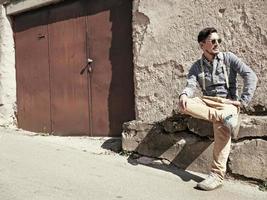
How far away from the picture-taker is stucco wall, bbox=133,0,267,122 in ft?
16.5

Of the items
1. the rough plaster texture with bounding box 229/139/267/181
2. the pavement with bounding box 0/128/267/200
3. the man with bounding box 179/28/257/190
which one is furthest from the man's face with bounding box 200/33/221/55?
the pavement with bounding box 0/128/267/200

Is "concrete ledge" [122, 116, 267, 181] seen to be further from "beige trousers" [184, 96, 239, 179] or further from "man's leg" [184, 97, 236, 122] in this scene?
"man's leg" [184, 97, 236, 122]

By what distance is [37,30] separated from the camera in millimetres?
7699

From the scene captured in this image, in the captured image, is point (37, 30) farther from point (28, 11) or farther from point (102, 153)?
point (102, 153)

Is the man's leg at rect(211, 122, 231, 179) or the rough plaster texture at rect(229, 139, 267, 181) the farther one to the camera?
the rough plaster texture at rect(229, 139, 267, 181)

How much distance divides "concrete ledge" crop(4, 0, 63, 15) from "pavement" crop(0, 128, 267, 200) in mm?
2185

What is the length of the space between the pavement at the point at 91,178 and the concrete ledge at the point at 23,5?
218 centimetres

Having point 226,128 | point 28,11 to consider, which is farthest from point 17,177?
point 28,11

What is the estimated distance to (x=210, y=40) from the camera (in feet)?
15.1

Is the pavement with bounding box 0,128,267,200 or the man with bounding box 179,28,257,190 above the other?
the man with bounding box 179,28,257,190

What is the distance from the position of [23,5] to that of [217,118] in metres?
4.33

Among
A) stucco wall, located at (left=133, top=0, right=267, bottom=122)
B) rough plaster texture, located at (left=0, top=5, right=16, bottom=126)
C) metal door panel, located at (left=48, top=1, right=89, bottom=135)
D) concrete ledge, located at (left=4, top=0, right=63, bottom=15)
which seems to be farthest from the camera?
rough plaster texture, located at (left=0, top=5, right=16, bottom=126)

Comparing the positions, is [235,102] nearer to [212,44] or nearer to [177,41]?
[212,44]

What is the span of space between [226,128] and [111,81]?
239 cm
